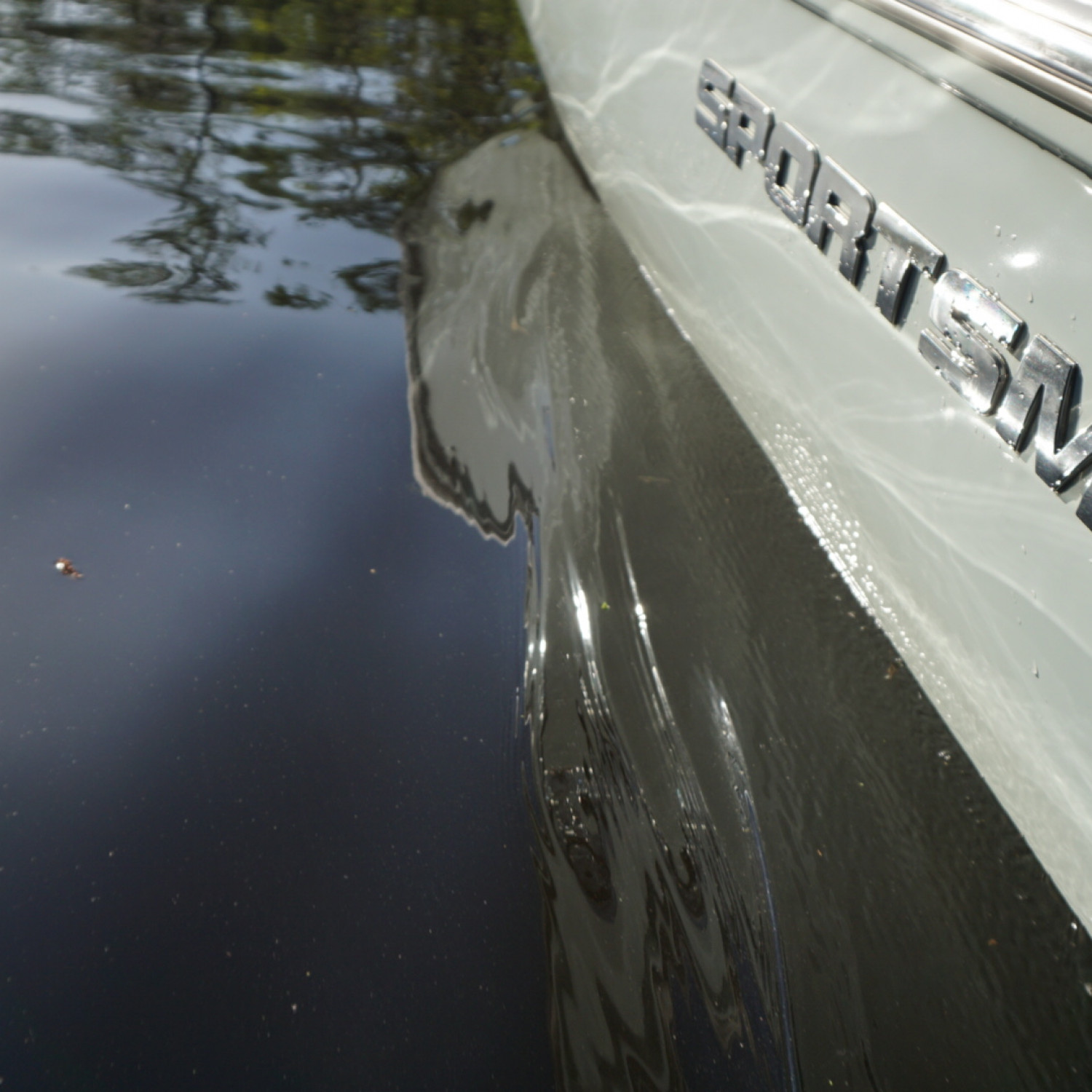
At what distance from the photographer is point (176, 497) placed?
50.6 inches

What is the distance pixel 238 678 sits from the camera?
1.08 meters

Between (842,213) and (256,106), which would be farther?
(256,106)

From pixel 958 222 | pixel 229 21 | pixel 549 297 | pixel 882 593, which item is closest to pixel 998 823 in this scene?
pixel 882 593

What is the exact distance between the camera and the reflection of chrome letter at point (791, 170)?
120cm

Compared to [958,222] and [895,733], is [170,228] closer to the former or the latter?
[958,222]

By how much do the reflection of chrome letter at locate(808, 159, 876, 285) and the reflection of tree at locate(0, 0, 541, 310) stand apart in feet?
3.02

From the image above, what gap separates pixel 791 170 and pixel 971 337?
1.55 feet

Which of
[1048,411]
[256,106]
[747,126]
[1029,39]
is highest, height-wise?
[1029,39]

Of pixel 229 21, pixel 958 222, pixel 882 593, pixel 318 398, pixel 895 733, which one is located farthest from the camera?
pixel 229 21

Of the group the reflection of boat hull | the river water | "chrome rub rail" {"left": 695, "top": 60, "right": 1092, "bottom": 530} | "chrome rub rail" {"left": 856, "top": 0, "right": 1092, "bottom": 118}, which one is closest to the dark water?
the river water

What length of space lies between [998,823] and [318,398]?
1.21 m

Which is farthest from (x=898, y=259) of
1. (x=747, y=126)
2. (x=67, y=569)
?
(x=67, y=569)

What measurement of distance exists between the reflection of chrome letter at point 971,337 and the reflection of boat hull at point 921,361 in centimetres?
2

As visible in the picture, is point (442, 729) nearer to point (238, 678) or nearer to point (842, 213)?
point (238, 678)
